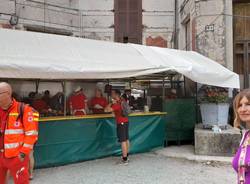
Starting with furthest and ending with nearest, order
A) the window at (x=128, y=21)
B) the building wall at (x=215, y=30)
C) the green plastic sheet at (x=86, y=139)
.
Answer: the window at (x=128, y=21)
the building wall at (x=215, y=30)
the green plastic sheet at (x=86, y=139)

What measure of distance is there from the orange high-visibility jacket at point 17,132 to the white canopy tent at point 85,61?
2.35 m

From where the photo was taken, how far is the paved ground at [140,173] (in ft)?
24.8

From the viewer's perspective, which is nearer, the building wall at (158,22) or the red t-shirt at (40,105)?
the red t-shirt at (40,105)

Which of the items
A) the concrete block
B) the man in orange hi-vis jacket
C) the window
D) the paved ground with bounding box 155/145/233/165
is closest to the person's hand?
the man in orange hi-vis jacket

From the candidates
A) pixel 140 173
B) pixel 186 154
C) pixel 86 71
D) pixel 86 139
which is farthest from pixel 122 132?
pixel 186 154

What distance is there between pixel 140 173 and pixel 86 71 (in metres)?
2.27

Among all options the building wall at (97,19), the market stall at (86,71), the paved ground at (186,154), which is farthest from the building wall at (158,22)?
the paved ground at (186,154)

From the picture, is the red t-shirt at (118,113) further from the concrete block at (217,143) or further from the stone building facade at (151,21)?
the stone building facade at (151,21)

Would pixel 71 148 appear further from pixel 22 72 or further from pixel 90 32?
pixel 90 32

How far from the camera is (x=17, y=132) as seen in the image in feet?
16.0

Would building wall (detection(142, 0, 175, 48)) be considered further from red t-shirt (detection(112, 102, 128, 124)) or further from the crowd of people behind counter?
red t-shirt (detection(112, 102, 128, 124))

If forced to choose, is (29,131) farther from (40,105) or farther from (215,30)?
(215,30)

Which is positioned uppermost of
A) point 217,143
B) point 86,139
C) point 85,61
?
point 85,61

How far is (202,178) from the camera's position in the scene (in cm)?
786
